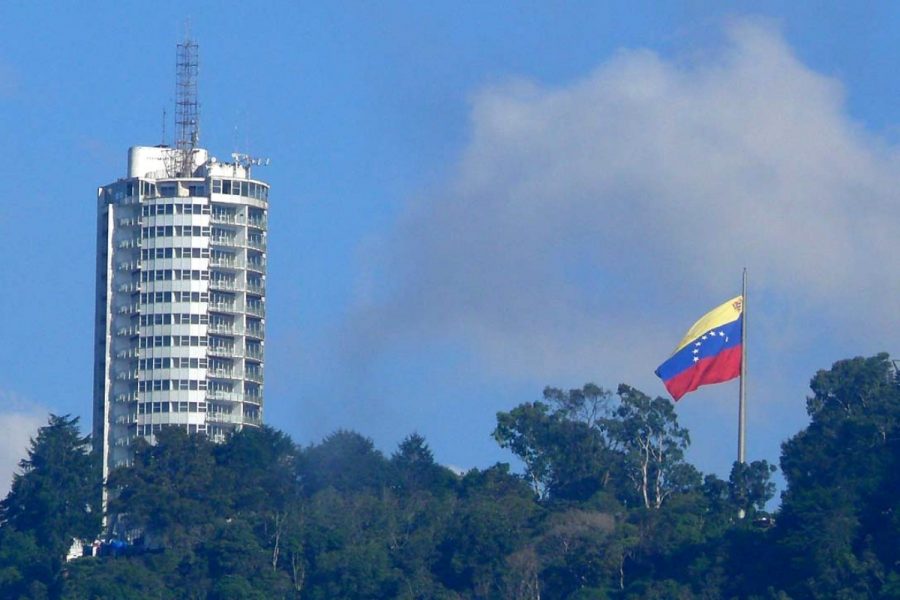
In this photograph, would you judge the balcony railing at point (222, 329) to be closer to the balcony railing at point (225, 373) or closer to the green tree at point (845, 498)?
the balcony railing at point (225, 373)

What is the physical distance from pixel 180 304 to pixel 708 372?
6825 centimetres

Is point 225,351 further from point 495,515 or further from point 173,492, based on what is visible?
point 495,515

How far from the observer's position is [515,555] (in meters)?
145

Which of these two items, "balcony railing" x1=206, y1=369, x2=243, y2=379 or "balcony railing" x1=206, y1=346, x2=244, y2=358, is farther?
"balcony railing" x1=206, y1=369, x2=243, y2=379

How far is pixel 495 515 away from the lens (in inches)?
5856

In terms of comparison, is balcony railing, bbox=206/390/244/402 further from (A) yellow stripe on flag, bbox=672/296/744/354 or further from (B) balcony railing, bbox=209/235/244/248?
(A) yellow stripe on flag, bbox=672/296/744/354

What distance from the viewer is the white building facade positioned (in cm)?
19162

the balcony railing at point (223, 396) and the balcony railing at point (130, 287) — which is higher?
the balcony railing at point (130, 287)

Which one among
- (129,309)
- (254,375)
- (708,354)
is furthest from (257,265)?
(708,354)

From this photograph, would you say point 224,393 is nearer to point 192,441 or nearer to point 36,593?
point 192,441

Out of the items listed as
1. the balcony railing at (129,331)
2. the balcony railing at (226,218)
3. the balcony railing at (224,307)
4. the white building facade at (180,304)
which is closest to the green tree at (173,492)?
the white building facade at (180,304)

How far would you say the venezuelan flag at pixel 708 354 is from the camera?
131m

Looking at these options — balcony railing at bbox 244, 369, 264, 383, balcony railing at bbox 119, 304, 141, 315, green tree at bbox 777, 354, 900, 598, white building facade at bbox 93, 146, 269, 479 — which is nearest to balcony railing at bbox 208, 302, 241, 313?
white building facade at bbox 93, 146, 269, 479

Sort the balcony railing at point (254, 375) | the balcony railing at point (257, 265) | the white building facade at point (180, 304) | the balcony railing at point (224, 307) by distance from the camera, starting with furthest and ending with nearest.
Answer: the balcony railing at point (257, 265) → the balcony railing at point (254, 375) → the balcony railing at point (224, 307) → the white building facade at point (180, 304)
